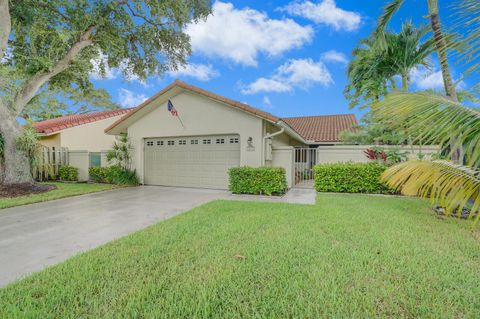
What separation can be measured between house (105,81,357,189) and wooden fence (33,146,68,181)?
3.78m

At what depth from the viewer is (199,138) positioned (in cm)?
1137

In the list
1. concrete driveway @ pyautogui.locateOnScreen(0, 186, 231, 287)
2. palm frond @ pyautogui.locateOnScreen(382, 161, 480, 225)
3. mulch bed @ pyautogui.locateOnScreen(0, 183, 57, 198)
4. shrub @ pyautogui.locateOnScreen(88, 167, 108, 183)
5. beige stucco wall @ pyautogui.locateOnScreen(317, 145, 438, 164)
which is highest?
beige stucco wall @ pyautogui.locateOnScreen(317, 145, 438, 164)

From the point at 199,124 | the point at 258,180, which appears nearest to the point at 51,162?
the point at 199,124

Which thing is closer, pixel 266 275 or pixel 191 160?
pixel 266 275

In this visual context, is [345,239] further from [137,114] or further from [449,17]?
[137,114]

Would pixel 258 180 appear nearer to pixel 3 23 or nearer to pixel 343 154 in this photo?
pixel 343 154

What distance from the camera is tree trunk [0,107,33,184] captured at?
10047mm

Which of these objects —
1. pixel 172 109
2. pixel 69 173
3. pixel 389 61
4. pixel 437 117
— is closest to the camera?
pixel 437 117

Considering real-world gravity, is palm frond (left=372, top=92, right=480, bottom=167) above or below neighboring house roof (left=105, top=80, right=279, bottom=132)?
below

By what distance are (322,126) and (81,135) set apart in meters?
18.5

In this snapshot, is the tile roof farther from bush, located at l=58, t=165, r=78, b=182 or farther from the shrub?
bush, located at l=58, t=165, r=78, b=182

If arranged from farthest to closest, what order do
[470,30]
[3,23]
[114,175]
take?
[114,175], [3,23], [470,30]

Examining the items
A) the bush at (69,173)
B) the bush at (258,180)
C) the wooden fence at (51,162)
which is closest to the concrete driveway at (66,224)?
the bush at (258,180)

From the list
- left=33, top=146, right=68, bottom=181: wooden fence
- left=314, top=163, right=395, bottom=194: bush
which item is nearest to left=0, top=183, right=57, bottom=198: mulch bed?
left=33, top=146, right=68, bottom=181: wooden fence
